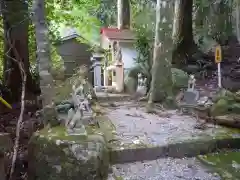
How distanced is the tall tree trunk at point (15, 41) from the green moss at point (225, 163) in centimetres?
451

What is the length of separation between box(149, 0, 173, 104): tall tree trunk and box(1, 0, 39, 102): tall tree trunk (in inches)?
124

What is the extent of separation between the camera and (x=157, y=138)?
13.6 feet

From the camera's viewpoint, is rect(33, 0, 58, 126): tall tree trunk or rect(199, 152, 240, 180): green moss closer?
rect(199, 152, 240, 180): green moss

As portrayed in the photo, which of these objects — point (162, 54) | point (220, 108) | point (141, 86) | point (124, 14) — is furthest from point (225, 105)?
point (124, 14)

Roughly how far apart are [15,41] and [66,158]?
4549mm

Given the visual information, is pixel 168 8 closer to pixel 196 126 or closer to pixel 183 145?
pixel 196 126

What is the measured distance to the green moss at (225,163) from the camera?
3266mm

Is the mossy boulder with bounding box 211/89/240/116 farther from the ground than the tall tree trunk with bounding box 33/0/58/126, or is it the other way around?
the tall tree trunk with bounding box 33/0/58/126

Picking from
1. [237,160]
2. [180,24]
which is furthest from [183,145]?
[180,24]

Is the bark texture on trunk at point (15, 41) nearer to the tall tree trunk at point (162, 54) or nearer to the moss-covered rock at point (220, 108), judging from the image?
the tall tree trunk at point (162, 54)

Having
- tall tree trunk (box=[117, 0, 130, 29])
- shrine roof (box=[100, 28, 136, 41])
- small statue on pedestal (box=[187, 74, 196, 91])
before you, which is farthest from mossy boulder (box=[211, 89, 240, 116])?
tall tree trunk (box=[117, 0, 130, 29])

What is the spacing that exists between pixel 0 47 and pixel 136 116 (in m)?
4.94

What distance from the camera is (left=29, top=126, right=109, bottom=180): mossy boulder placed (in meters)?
2.86

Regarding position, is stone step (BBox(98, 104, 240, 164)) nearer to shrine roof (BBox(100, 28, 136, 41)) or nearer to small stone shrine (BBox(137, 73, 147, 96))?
small stone shrine (BBox(137, 73, 147, 96))
